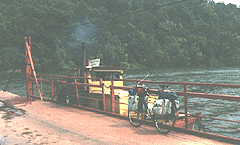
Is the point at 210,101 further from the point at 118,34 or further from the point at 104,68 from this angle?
the point at 118,34

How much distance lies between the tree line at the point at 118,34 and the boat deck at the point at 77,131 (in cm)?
4608

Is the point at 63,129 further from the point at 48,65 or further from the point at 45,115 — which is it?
the point at 48,65

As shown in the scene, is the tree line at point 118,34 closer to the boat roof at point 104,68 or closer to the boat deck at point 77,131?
the boat roof at point 104,68

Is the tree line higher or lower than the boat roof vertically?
higher

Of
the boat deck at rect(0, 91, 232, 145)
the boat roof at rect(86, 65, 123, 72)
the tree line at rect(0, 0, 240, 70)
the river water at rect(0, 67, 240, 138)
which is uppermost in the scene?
the tree line at rect(0, 0, 240, 70)

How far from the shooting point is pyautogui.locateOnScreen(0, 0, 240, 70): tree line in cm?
6481

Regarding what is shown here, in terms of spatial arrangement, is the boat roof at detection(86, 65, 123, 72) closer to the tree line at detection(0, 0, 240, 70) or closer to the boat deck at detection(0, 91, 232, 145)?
the boat deck at detection(0, 91, 232, 145)

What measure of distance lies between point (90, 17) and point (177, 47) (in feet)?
111

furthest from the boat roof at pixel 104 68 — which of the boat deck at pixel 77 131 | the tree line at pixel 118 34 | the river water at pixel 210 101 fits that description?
the tree line at pixel 118 34

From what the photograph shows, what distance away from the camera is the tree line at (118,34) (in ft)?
213

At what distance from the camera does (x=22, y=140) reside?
229 inches

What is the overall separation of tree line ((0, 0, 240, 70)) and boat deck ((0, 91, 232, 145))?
46.1 meters

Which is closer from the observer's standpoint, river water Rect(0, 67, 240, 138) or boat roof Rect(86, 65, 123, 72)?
boat roof Rect(86, 65, 123, 72)

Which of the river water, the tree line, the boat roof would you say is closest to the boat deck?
the river water
